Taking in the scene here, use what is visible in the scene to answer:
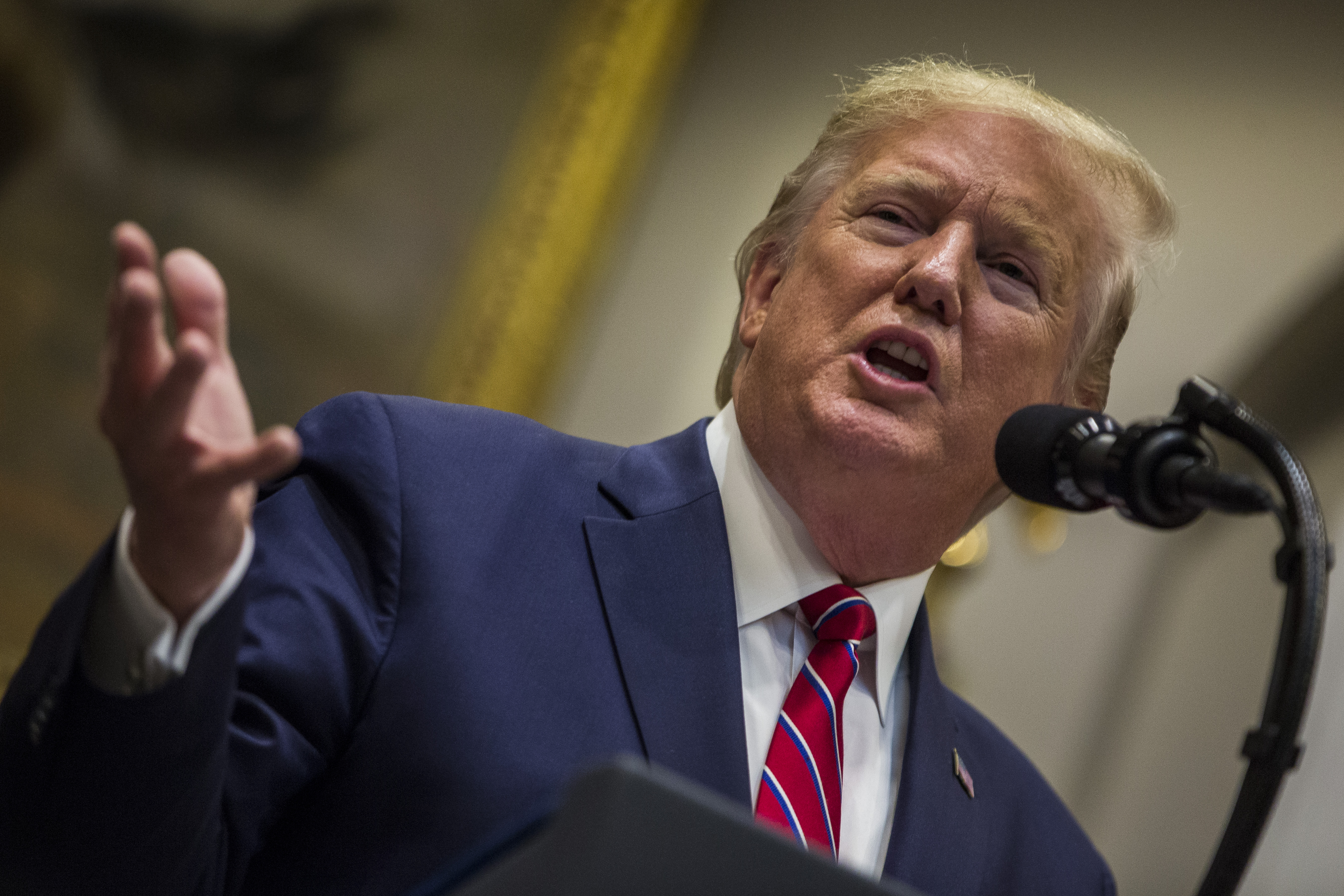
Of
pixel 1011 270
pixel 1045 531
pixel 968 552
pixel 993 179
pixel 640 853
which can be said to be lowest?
pixel 968 552

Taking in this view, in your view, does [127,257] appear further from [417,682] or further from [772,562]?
[772,562]

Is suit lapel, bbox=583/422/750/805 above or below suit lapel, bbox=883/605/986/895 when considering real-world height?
above

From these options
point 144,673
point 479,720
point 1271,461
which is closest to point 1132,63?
point 1271,461

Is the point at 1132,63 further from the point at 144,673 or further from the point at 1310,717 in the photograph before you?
the point at 144,673

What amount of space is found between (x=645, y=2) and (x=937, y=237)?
2.27 metres

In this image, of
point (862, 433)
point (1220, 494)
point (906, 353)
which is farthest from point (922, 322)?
point (1220, 494)

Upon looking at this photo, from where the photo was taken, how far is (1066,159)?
2.06 meters

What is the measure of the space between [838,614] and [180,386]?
104 centimetres

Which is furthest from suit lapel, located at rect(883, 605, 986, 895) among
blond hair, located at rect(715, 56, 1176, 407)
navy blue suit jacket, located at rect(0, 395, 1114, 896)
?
blond hair, located at rect(715, 56, 1176, 407)

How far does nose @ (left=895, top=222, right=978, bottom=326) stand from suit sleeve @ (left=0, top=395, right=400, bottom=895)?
0.81 m

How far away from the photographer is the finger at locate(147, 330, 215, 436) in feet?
2.74

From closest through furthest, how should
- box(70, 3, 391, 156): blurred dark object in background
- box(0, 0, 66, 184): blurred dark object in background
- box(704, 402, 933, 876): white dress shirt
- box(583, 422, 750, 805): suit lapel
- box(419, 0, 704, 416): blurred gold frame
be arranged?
box(583, 422, 750, 805): suit lapel < box(704, 402, 933, 876): white dress shirt < box(0, 0, 66, 184): blurred dark object in background < box(70, 3, 391, 156): blurred dark object in background < box(419, 0, 704, 416): blurred gold frame

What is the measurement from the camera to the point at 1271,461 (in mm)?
1108

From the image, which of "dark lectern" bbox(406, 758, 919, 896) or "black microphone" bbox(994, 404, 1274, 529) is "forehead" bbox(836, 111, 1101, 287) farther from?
"dark lectern" bbox(406, 758, 919, 896)
